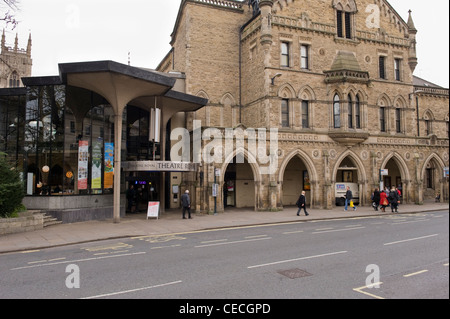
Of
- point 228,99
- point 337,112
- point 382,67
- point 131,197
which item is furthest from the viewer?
point 382,67

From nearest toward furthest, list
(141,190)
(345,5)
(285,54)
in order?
(141,190) → (285,54) → (345,5)

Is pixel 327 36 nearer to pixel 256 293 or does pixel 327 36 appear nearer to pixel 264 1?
pixel 264 1

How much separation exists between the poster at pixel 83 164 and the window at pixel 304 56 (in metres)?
18.1

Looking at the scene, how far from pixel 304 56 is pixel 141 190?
1704cm

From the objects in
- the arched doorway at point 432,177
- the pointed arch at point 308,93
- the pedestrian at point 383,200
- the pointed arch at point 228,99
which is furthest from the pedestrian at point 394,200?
the pointed arch at point 228,99

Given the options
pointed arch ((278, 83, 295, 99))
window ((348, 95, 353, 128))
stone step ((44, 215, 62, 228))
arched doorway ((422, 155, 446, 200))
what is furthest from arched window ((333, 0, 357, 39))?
stone step ((44, 215, 62, 228))

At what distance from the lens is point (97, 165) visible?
20422 millimetres

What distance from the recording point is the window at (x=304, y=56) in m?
28.5

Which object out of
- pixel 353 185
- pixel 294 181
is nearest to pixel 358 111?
pixel 353 185

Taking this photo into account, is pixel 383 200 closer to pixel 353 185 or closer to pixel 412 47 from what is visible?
pixel 353 185

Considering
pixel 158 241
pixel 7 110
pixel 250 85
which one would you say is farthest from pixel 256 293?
pixel 250 85

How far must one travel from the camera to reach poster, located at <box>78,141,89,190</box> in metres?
19.7
